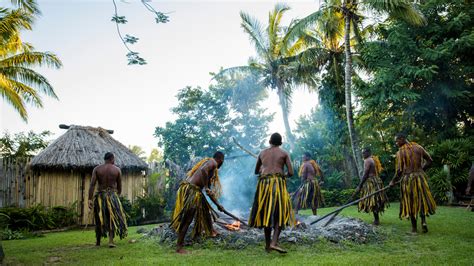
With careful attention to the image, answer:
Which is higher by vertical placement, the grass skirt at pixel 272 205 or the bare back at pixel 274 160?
the bare back at pixel 274 160

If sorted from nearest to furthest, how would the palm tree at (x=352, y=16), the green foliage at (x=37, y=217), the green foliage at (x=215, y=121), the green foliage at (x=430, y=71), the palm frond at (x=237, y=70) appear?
1. the green foliage at (x=37, y=217)
2. the palm tree at (x=352, y=16)
3. the green foliage at (x=430, y=71)
4. the green foliage at (x=215, y=121)
5. the palm frond at (x=237, y=70)

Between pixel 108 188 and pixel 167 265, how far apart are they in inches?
102

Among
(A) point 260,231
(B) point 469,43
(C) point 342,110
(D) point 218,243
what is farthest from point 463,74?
(D) point 218,243

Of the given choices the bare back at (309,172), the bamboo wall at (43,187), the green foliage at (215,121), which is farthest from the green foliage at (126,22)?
the green foliage at (215,121)

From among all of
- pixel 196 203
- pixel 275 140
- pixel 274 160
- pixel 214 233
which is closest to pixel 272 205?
pixel 274 160

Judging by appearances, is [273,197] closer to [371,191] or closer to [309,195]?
[371,191]

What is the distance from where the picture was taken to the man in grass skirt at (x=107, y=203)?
6633 millimetres

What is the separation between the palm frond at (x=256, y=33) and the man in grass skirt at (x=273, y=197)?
15.5 meters

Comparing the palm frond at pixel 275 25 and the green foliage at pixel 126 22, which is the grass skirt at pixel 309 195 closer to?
the green foliage at pixel 126 22

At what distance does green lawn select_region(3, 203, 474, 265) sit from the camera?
4.87 m

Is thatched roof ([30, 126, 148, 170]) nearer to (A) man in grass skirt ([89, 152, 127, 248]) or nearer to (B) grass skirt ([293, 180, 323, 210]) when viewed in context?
(A) man in grass skirt ([89, 152, 127, 248])

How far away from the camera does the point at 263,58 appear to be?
20.7m

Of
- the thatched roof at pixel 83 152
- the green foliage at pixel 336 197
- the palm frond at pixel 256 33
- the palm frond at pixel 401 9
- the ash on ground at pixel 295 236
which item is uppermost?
the palm frond at pixel 256 33

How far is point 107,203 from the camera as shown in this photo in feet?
22.0
